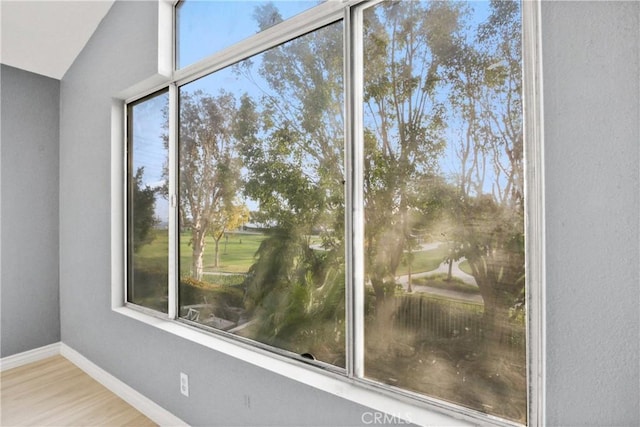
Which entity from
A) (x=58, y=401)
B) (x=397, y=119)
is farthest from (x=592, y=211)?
(x=58, y=401)

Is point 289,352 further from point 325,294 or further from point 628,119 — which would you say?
point 628,119

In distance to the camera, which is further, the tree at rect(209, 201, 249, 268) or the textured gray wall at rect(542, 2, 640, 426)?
the tree at rect(209, 201, 249, 268)

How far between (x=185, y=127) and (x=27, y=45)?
1683 millimetres

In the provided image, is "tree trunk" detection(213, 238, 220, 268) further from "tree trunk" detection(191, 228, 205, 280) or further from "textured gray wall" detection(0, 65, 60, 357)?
"textured gray wall" detection(0, 65, 60, 357)

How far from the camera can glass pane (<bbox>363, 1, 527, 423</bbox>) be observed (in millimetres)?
1046

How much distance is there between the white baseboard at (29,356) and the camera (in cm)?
272

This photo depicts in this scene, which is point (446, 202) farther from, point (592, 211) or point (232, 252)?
point (232, 252)

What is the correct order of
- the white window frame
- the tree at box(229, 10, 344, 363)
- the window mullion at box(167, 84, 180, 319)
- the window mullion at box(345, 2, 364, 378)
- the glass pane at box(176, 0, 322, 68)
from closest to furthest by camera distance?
the white window frame
the window mullion at box(345, 2, 364, 378)
the tree at box(229, 10, 344, 363)
the glass pane at box(176, 0, 322, 68)
the window mullion at box(167, 84, 180, 319)

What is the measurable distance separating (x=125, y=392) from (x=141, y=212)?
4.11 ft

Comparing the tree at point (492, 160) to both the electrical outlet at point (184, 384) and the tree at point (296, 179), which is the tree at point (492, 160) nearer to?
the tree at point (296, 179)

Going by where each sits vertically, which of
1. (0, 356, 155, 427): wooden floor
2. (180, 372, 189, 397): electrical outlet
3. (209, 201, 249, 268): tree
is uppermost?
(209, 201, 249, 268): tree

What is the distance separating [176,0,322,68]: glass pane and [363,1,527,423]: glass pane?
21.0 inches

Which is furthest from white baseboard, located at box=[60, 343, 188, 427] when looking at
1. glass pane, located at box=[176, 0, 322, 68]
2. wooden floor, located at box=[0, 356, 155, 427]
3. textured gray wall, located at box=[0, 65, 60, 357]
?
glass pane, located at box=[176, 0, 322, 68]

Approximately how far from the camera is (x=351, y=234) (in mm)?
1331
